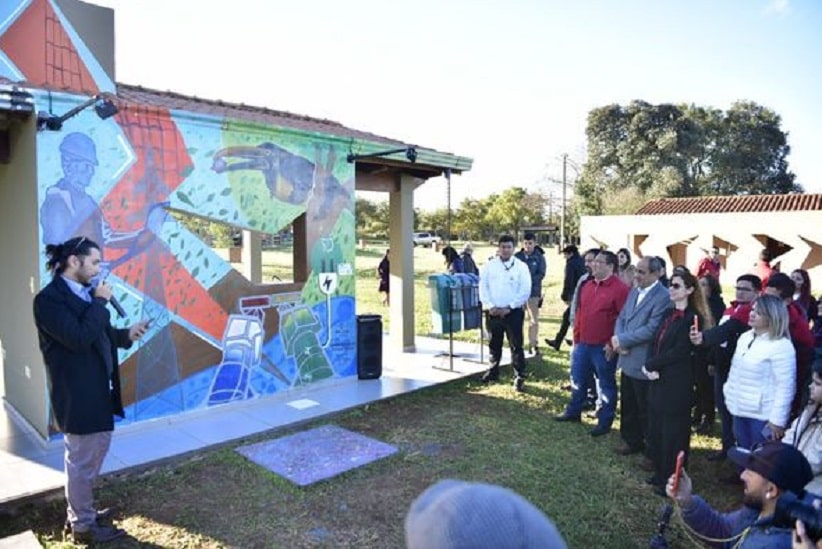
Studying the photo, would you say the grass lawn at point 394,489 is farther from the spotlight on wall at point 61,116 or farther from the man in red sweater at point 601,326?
the spotlight on wall at point 61,116

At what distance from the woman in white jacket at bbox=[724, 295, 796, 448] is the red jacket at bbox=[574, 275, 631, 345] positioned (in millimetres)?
1414

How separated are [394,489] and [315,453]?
3.13 feet

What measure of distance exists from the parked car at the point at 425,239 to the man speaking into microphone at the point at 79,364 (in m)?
41.1

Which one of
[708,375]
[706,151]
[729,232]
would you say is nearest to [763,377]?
[708,375]

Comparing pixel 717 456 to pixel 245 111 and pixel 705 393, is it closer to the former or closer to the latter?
pixel 705 393

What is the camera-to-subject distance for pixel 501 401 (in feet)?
21.9

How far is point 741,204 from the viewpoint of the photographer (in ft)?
74.9

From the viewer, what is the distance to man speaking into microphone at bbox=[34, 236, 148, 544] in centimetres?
331

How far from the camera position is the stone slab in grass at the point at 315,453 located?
4.66 m

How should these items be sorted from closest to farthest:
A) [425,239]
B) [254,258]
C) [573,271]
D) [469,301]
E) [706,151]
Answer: [469,301] < [573,271] < [254,258] < [706,151] < [425,239]

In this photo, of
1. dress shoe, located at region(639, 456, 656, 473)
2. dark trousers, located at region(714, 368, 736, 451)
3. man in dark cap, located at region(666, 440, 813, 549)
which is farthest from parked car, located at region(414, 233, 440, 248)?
man in dark cap, located at region(666, 440, 813, 549)

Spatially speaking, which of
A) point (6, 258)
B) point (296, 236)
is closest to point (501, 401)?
point (296, 236)

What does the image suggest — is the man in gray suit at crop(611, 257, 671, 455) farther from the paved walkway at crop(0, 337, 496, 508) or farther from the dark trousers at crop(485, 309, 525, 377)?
the paved walkway at crop(0, 337, 496, 508)

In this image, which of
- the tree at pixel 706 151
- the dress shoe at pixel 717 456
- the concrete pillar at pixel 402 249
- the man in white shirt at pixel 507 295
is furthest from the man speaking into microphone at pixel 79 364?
the tree at pixel 706 151
